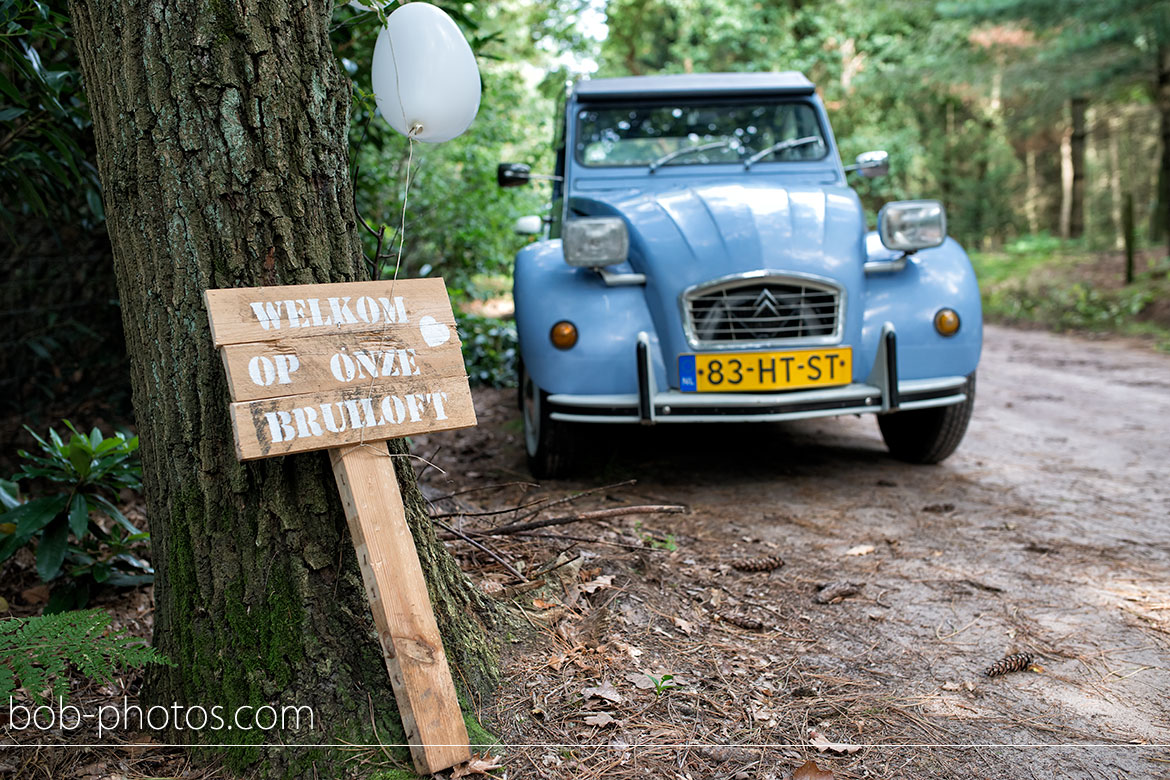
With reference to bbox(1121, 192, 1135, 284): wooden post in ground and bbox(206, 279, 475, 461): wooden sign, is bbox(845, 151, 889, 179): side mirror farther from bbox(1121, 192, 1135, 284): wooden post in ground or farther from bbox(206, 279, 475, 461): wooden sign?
bbox(1121, 192, 1135, 284): wooden post in ground

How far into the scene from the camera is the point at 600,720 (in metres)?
1.76

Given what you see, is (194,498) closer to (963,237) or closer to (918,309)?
(918,309)

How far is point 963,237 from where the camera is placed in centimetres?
1792

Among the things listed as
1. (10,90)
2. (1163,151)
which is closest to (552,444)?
(10,90)

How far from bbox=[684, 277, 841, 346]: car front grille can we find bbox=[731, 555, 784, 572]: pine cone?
1004 millimetres

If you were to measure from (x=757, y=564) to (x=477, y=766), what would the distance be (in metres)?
1.30

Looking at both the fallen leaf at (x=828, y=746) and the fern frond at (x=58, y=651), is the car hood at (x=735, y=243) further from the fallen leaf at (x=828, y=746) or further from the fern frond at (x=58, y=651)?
the fern frond at (x=58, y=651)

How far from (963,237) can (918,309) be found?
16248 mm

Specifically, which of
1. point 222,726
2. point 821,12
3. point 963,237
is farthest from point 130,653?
point 963,237

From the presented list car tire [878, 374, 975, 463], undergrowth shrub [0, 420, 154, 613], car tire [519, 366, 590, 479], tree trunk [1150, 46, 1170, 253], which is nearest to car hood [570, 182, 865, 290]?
car tire [519, 366, 590, 479]

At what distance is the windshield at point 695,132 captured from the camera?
→ 15.1 feet

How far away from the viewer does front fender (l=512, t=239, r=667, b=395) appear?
3316 mm

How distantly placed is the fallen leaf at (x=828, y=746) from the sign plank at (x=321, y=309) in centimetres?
117

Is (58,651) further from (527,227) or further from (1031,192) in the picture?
(1031,192)
